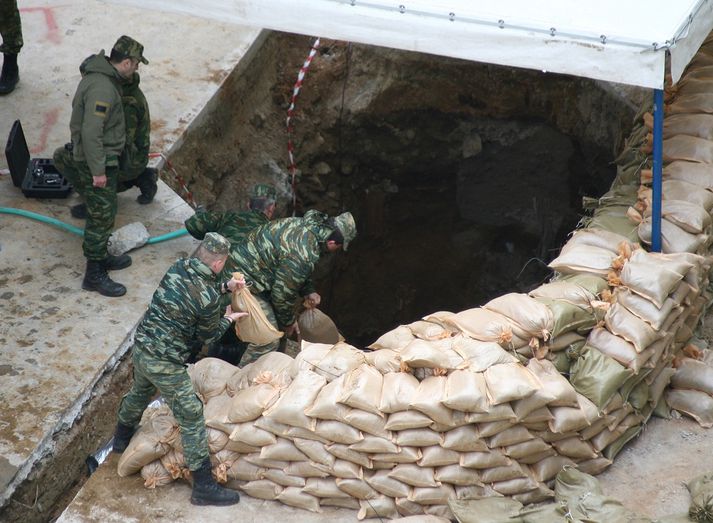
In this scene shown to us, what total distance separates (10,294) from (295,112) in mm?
3862

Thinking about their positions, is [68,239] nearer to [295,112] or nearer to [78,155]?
[78,155]

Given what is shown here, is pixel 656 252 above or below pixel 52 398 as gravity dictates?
above

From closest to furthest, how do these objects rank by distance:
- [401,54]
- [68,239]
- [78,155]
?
[78,155] < [68,239] < [401,54]

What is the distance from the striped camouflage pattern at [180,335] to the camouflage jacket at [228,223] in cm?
144

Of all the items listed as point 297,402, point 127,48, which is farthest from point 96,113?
point 297,402

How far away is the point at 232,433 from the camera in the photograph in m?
5.02

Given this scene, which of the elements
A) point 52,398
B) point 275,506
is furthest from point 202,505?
point 52,398

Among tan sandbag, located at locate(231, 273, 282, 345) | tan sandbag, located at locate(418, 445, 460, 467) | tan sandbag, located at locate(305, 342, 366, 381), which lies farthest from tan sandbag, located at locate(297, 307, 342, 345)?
tan sandbag, located at locate(418, 445, 460, 467)

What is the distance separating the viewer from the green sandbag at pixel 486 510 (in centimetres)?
479

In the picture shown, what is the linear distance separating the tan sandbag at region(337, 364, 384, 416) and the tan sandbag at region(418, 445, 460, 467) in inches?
13.3

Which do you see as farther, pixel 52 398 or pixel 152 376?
pixel 52 398

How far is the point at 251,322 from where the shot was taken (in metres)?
5.52

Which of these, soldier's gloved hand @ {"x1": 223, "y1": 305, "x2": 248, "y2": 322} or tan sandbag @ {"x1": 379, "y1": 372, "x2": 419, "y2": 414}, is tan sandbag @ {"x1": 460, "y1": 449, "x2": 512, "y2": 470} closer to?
tan sandbag @ {"x1": 379, "y1": 372, "x2": 419, "y2": 414}

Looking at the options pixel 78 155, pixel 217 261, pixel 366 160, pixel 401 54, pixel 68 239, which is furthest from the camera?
pixel 366 160
